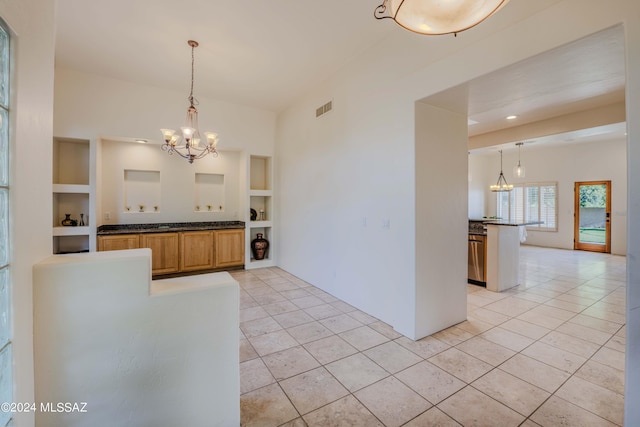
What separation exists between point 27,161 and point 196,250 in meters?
4.44

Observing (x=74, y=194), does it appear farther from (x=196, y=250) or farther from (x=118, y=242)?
(x=196, y=250)

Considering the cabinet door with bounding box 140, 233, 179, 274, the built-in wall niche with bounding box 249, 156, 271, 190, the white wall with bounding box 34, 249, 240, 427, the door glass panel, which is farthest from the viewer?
the door glass panel

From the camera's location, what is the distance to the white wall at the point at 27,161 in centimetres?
107

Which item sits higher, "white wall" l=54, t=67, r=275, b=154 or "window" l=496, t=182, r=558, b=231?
"white wall" l=54, t=67, r=275, b=154

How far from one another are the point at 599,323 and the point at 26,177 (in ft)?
17.4

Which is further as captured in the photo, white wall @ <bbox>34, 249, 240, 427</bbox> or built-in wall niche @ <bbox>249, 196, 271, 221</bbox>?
built-in wall niche @ <bbox>249, 196, 271, 221</bbox>

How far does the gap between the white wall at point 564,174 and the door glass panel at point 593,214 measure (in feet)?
0.78

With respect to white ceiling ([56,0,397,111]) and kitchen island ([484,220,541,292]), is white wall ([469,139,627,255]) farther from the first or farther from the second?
white ceiling ([56,0,397,111])

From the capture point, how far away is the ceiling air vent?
165 inches

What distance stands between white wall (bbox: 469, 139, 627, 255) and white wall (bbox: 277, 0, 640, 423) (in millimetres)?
4634

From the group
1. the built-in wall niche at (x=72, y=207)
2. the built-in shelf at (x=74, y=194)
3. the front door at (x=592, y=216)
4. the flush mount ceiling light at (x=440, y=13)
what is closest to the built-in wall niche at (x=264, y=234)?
the built-in shelf at (x=74, y=194)

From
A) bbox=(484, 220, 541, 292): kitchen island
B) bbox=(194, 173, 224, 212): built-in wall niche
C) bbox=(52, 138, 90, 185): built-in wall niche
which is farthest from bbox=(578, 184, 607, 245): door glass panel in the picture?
bbox=(52, 138, 90, 185): built-in wall niche

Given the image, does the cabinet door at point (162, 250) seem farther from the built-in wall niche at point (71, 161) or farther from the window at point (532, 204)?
the window at point (532, 204)

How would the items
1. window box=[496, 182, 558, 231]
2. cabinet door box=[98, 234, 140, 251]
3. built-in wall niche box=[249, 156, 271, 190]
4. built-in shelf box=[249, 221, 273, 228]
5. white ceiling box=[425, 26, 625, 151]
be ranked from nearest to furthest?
1. white ceiling box=[425, 26, 625, 151]
2. cabinet door box=[98, 234, 140, 251]
3. built-in shelf box=[249, 221, 273, 228]
4. built-in wall niche box=[249, 156, 271, 190]
5. window box=[496, 182, 558, 231]
